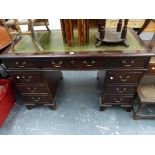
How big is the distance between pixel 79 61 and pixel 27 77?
52 cm

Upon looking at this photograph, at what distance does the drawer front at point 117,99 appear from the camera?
1.52m

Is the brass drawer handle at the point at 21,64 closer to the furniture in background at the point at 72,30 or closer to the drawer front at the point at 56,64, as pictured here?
the drawer front at the point at 56,64

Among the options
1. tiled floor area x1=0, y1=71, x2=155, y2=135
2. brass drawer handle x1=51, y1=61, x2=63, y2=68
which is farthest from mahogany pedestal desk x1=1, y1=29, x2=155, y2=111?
tiled floor area x1=0, y1=71, x2=155, y2=135

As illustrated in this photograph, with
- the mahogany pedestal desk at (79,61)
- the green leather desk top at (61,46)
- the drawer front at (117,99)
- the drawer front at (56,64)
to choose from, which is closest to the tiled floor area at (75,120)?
the drawer front at (117,99)

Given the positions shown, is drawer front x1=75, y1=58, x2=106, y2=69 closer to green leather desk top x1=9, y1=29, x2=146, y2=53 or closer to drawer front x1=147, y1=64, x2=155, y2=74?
green leather desk top x1=9, y1=29, x2=146, y2=53

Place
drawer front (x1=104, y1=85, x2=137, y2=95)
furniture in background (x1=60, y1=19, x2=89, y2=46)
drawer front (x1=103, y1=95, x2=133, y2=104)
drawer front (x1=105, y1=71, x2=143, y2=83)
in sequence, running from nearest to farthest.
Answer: furniture in background (x1=60, y1=19, x2=89, y2=46) → drawer front (x1=105, y1=71, x2=143, y2=83) → drawer front (x1=104, y1=85, x2=137, y2=95) → drawer front (x1=103, y1=95, x2=133, y2=104)

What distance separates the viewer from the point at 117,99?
1545mm

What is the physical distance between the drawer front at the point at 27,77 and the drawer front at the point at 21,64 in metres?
0.08

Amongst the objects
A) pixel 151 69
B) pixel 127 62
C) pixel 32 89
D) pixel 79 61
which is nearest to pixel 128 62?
pixel 127 62

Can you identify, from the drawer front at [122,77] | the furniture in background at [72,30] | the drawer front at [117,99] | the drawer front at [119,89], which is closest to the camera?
the furniture in background at [72,30]

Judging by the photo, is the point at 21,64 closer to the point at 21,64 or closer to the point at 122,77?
the point at 21,64

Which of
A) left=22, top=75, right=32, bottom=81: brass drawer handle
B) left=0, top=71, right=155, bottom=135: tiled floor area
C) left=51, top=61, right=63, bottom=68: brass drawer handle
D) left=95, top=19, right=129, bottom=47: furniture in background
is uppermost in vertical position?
left=95, top=19, right=129, bottom=47: furniture in background

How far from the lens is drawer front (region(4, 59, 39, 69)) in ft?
4.10
